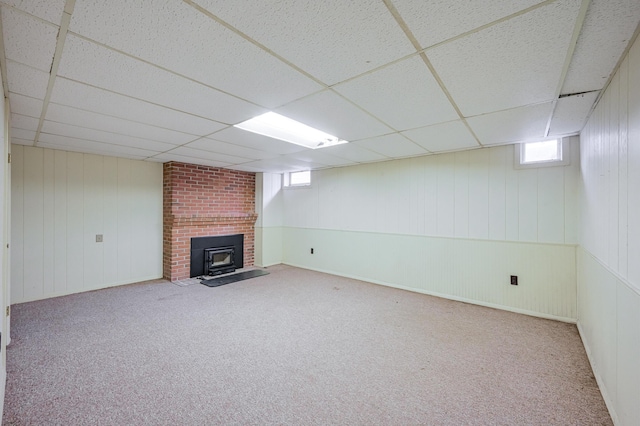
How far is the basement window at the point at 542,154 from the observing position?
3.23 m

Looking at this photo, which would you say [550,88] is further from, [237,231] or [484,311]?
[237,231]

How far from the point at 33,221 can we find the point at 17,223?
15 cm

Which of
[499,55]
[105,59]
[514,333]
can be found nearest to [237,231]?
[105,59]

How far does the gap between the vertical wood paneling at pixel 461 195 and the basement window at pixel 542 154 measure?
605 millimetres

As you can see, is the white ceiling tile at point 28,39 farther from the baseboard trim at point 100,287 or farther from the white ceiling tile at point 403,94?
the baseboard trim at point 100,287

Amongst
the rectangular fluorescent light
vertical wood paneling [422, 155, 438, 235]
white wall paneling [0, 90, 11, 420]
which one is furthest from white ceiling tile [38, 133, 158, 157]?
vertical wood paneling [422, 155, 438, 235]

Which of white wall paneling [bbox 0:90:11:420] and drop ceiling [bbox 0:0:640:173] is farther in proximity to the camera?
white wall paneling [bbox 0:90:11:420]

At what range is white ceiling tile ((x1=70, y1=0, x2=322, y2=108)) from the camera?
119cm

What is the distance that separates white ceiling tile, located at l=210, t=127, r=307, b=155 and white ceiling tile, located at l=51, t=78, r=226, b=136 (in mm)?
188

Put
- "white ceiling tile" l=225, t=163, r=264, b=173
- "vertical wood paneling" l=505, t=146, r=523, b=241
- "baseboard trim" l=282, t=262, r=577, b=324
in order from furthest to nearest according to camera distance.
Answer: "white ceiling tile" l=225, t=163, r=264, b=173
"vertical wood paneling" l=505, t=146, r=523, b=241
"baseboard trim" l=282, t=262, r=577, b=324

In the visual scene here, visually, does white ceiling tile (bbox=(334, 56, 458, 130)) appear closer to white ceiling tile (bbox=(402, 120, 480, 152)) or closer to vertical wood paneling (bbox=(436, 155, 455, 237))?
white ceiling tile (bbox=(402, 120, 480, 152))

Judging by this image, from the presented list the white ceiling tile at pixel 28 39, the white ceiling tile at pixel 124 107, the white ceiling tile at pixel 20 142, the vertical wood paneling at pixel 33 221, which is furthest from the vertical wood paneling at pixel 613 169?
the vertical wood paneling at pixel 33 221

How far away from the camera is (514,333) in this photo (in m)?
2.93

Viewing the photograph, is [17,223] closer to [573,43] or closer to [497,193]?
[573,43]
